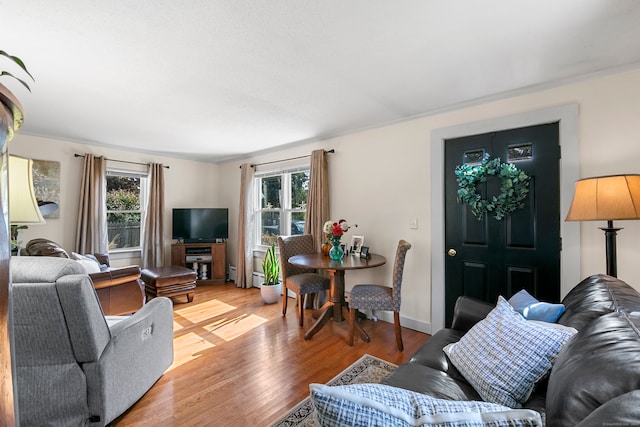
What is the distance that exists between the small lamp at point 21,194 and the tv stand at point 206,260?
393 centimetres

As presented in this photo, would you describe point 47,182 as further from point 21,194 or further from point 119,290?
point 21,194

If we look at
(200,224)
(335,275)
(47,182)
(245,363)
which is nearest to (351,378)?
(245,363)

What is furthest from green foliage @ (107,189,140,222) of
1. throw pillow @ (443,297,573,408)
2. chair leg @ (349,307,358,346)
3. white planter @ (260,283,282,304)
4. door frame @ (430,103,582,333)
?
throw pillow @ (443,297,573,408)

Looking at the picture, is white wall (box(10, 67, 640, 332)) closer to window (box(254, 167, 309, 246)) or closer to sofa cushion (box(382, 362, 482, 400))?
window (box(254, 167, 309, 246))

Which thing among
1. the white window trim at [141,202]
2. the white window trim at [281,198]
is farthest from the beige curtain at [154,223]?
the white window trim at [281,198]

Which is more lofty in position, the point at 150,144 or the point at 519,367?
the point at 150,144

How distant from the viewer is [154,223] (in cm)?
477

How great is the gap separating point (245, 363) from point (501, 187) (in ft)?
9.25

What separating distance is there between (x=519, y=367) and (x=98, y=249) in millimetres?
5117

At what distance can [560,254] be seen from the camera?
2.37 meters

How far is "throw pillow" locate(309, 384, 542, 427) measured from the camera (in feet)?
1.82

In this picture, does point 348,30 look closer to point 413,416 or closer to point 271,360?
point 413,416

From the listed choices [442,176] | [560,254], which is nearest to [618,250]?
[560,254]

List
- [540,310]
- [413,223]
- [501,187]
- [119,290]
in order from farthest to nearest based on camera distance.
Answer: [413,223] < [119,290] < [501,187] < [540,310]
